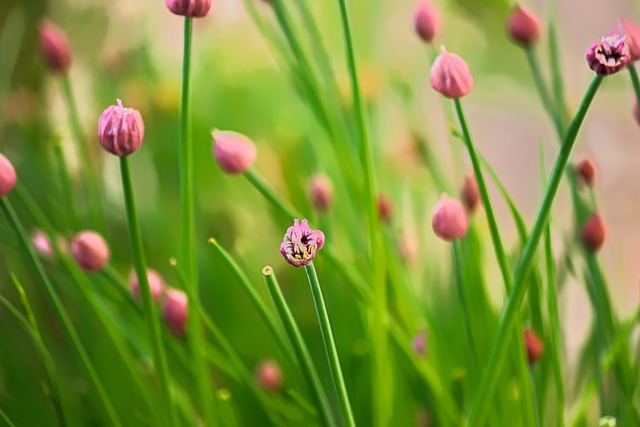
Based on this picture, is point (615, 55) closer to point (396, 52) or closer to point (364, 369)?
point (364, 369)

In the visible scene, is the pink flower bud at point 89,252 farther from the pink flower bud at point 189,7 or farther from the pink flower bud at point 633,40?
the pink flower bud at point 633,40

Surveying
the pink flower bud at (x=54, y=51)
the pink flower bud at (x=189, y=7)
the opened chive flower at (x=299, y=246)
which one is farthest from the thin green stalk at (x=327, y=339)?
the pink flower bud at (x=54, y=51)

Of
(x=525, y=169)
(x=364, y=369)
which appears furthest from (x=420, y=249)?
(x=525, y=169)

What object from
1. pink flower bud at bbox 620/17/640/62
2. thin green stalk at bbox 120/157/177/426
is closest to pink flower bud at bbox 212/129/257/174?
thin green stalk at bbox 120/157/177/426

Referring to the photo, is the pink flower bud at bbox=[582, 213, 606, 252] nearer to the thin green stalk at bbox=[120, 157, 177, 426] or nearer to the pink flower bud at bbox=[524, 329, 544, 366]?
the pink flower bud at bbox=[524, 329, 544, 366]

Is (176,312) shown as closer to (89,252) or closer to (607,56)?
(89,252)
